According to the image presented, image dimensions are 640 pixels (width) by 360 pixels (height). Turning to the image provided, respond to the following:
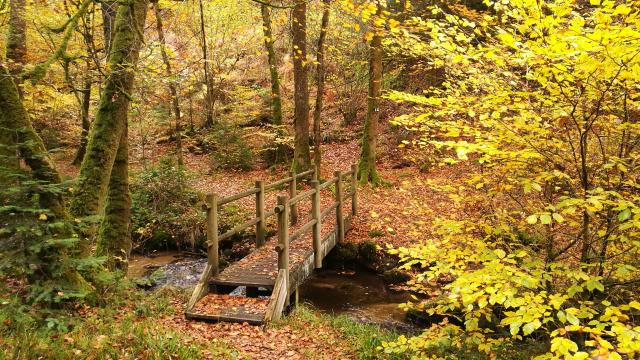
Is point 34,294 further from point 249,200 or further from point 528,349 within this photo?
point 249,200

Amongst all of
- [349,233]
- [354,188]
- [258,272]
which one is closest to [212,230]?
[258,272]

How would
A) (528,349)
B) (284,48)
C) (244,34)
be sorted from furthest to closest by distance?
(284,48) → (244,34) → (528,349)

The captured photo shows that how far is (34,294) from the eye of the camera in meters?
4.86

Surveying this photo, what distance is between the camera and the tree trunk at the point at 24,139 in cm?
531

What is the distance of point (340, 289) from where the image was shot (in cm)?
1002

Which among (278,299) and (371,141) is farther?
(371,141)

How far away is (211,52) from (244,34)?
356 centimetres

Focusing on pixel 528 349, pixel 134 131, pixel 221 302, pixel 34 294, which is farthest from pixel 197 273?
pixel 134 131

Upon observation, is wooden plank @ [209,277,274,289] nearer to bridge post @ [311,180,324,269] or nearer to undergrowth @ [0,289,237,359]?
undergrowth @ [0,289,237,359]

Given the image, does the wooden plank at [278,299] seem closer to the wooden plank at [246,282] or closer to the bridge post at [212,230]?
the wooden plank at [246,282]

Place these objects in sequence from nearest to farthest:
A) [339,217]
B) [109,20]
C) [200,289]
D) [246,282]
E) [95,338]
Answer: [95,338] < [200,289] < [246,282] < [109,20] < [339,217]

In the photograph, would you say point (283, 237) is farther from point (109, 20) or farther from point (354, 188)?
point (109, 20)

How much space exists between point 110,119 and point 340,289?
626 centimetres

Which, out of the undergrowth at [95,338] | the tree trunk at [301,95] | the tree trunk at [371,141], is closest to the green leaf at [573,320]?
the undergrowth at [95,338]
